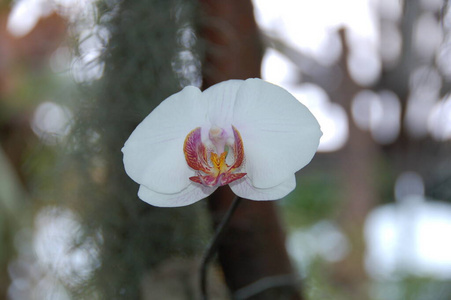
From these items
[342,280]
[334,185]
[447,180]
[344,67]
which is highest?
[344,67]

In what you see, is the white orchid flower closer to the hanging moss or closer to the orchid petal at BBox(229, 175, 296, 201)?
the orchid petal at BBox(229, 175, 296, 201)

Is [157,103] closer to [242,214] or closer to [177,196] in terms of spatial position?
[242,214]

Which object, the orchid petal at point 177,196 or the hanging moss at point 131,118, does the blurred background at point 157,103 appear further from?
the orchid petal at point 177,196

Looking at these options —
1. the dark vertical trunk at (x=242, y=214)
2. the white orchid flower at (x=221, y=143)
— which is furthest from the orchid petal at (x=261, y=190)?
the dark vertical trunk at (x=242, y=214)

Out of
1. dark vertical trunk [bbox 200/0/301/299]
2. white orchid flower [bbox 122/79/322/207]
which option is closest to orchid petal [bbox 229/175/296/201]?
white orchid flower [bbox 122/79/322/207]

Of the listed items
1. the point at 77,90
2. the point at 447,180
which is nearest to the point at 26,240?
the point at 77,90

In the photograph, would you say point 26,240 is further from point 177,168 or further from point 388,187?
point 388,187

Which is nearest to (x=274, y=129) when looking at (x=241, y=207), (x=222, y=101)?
(x=222, y=101)
